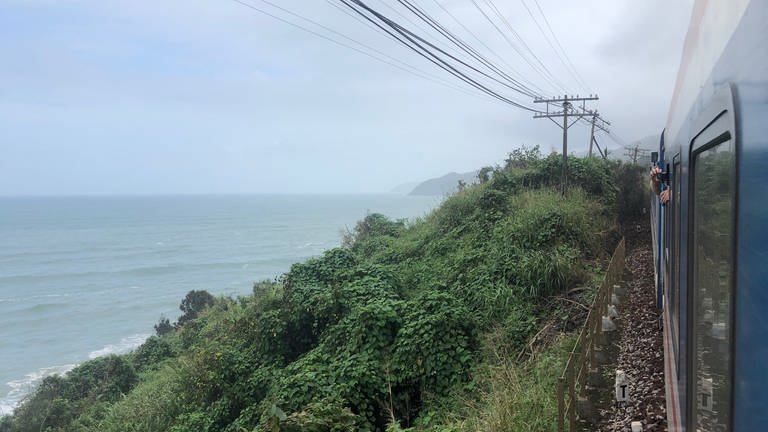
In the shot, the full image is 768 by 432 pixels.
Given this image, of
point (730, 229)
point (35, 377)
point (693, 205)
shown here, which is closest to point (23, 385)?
point (35, 377)

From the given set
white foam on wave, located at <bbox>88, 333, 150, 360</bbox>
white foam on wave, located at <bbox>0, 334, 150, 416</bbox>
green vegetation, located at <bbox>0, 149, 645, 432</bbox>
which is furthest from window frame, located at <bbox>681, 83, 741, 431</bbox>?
white foam on wave, located at <bbox>88, 333, 150, 360</bbox>

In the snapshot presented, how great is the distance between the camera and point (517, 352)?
7758 millimetres

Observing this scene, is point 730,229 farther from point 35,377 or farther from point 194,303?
point 35,377

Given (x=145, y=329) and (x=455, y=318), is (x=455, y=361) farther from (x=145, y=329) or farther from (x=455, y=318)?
(x=145, y=329)

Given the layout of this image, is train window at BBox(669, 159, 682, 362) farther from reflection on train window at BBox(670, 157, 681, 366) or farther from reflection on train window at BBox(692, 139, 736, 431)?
reflection on train window at BBox(692, 139, 736, 431)

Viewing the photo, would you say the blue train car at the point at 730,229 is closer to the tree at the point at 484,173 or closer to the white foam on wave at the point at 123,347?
the tree at the point at 484,173

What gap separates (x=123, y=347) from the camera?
3042 centimetres

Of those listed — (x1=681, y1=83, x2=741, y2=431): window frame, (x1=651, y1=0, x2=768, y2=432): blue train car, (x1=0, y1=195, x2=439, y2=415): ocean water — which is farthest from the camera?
(x1=0, y1=195, x2=439, y2=415): ocean water

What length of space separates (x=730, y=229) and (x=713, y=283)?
41 centimetres

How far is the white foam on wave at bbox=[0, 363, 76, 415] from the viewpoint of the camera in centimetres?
2150

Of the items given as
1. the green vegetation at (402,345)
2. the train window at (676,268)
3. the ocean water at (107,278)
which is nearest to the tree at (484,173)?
the ocean water at (107,278)

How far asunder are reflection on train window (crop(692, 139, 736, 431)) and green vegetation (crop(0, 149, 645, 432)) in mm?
3158

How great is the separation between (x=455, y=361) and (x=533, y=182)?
11.6 metres

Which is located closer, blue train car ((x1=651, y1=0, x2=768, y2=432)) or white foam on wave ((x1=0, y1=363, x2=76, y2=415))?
blue train car ((x1=651, y1=0, x2=768, y2=432))
